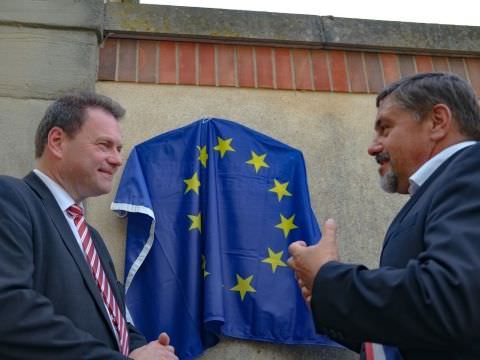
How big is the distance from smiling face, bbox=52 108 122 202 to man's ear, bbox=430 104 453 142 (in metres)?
1.28

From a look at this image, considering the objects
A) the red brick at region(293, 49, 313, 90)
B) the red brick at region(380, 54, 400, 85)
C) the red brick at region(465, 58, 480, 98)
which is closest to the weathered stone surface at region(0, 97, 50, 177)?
the red brick at region(293, 49, 313, 90)

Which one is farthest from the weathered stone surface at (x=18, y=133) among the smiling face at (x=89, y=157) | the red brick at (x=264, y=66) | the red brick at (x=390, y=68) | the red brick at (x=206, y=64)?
the red brick at (x=390, y=68)

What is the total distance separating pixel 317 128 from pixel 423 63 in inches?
32.6

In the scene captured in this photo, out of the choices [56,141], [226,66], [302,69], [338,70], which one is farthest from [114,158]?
[338,70]

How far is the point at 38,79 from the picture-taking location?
137 inches

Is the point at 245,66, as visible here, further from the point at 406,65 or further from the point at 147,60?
the point at 406,65

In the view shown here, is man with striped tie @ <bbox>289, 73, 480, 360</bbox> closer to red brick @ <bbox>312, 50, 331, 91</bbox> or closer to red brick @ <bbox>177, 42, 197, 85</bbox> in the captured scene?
red brick @ <bbox>312, 50, 331, 91</bbox>

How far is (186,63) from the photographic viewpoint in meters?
3.79

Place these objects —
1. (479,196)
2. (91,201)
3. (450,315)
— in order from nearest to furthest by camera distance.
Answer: (450,315)
(479,196)
(91,201)

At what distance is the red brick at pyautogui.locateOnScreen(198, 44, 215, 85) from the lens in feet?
12.3

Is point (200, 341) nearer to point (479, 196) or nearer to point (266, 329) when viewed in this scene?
point (266, 329)

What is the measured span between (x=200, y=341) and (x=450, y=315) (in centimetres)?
169

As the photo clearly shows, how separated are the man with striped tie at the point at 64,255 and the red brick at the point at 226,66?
3.10ft

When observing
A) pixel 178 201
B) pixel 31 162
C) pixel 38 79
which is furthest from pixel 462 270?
pixel 38 79
